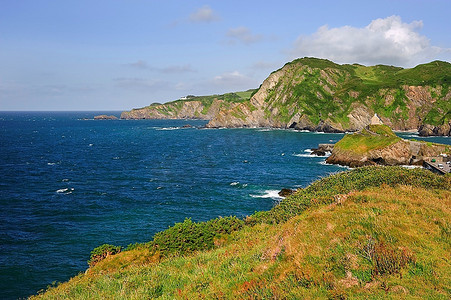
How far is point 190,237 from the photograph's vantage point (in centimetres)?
2664

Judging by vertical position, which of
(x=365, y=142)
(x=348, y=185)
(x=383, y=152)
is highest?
(x=365, y=142)

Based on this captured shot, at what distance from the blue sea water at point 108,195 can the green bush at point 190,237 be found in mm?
13034

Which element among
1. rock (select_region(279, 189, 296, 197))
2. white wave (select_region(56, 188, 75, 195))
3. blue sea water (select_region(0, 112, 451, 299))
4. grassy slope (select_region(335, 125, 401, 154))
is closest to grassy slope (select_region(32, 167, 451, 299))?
blue sea water (select_region(0, 112, 451, 299))

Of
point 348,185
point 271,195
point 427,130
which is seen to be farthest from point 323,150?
point 427,130

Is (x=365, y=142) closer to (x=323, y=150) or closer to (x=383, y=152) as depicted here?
(x=383, y=152)

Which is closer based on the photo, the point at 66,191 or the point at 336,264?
the point at 336,264

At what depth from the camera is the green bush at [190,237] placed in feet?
85.4

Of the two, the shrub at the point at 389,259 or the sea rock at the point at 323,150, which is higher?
the shrub at the point at 389,259

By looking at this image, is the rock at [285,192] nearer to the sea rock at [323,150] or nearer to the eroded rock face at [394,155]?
the eroded rock face at [394,155]

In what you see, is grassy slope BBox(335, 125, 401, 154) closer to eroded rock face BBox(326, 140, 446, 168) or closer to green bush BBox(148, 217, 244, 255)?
eroded rock face BBox(326, 140, 446, 168)

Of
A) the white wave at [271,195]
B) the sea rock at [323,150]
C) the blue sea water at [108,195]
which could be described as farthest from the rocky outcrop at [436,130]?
the white wave at [271,195]

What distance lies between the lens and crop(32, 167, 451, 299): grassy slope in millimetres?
10781

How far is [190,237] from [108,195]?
126 ft

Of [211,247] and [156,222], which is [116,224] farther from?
[211,247]
